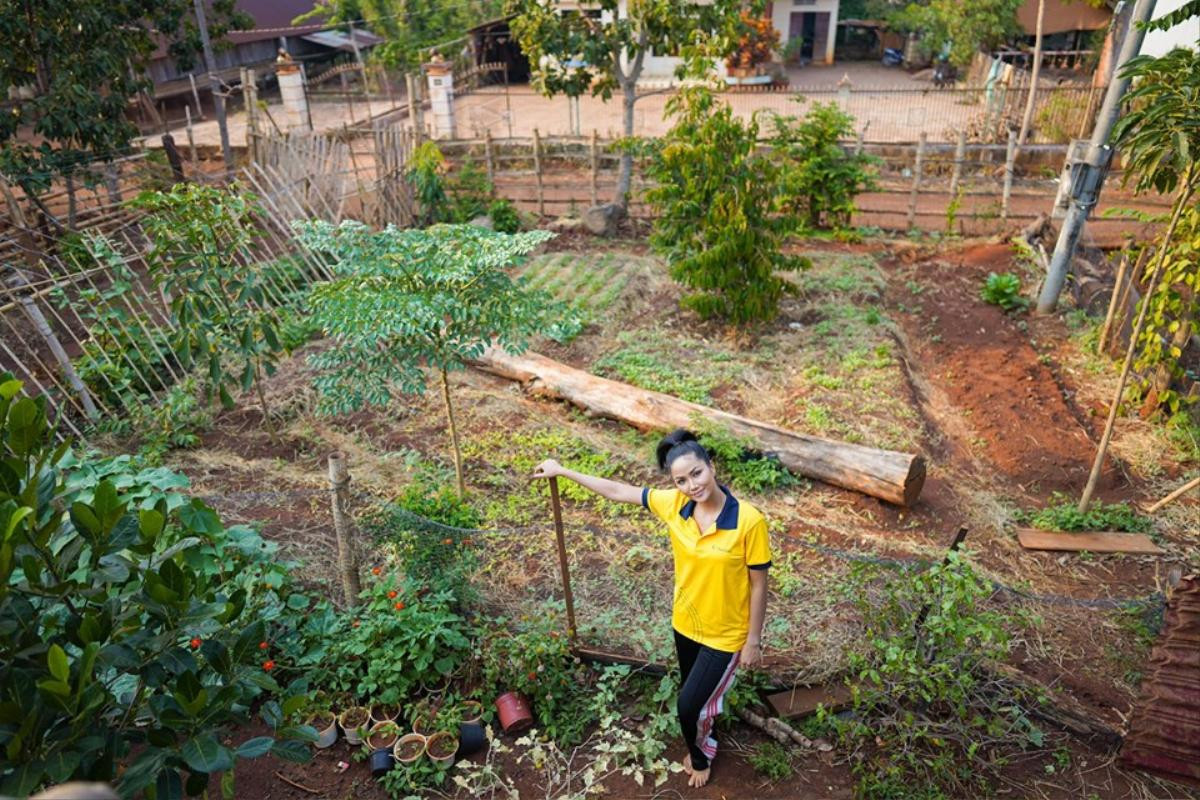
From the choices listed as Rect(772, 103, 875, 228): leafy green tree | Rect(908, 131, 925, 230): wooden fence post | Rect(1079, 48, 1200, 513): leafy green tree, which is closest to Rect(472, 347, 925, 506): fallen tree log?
Rect(1079, 48, 1200, 513): leafy green tree

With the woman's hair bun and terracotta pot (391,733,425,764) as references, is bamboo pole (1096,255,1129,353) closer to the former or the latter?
the woman's hair bun

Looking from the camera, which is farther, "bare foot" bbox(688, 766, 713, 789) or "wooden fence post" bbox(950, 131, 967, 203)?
"wooden fence post" bbox(950, 131, 967, 203)

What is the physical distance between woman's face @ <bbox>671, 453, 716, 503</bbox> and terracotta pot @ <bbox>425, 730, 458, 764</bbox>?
159cm

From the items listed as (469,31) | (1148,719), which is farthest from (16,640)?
(469,31)

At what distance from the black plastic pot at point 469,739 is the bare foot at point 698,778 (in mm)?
942

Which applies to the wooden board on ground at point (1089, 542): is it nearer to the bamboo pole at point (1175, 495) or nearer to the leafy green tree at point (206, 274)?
the bamboo pole at point (1175, 495)

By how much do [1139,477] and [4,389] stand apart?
666 cm

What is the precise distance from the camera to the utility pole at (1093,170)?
6.91 metres

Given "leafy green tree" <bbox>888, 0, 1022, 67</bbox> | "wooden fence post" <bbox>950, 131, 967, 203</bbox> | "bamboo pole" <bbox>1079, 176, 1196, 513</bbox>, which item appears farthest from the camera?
"leafy green tree" <bbox>888, 0, 1022, 67</bbox>

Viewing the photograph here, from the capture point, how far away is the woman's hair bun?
3041mm

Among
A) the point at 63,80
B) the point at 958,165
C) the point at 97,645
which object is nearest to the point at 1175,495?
the point at 97,645

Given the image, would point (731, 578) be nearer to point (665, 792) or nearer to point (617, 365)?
point (665, 792)

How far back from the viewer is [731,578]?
3109 mm

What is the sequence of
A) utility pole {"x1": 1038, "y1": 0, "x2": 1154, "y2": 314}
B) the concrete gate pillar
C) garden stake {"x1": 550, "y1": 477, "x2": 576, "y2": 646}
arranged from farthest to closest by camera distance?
1. the concrete gate pillar
2. utility pole {"x1": 1038, "y1": 0, "x2": 1154, "y2": 314}
3. garden stake {"x1": 550, "y1": 477, "x2": 576, "y2": 646}
